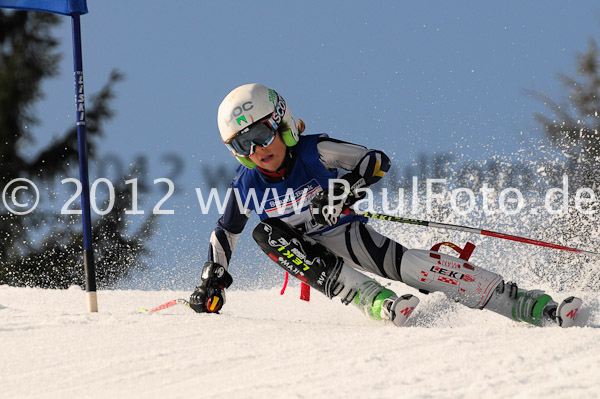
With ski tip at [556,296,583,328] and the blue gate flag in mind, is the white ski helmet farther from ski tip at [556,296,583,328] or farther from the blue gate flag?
ski tip at [556,296,583,328]

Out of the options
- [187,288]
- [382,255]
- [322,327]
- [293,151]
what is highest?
[293,151]

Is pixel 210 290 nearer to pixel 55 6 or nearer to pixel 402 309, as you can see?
pixel 402 309

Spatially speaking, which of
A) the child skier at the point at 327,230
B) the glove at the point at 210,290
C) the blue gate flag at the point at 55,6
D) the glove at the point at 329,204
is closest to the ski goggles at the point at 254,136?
the child skier at the point at 327,230

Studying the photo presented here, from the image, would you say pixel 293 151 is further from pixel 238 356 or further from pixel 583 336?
pixel 583 336

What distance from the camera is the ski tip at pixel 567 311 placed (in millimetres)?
3553

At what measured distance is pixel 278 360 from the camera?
2.58 metres

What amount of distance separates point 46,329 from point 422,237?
3.18 meters

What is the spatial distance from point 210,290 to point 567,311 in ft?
6.90

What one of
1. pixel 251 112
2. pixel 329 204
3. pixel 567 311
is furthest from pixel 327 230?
pixel 567 311

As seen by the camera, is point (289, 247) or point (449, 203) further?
point (449, 203)

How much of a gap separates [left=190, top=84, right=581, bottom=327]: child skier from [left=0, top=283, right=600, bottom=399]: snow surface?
14.5 inches

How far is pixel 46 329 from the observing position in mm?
3355

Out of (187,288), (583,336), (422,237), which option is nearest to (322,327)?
(583,336)

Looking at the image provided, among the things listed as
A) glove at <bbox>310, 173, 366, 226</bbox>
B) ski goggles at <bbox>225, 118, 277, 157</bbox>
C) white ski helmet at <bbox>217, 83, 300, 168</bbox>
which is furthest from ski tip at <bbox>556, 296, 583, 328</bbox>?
ski goggles at <bbox>225, 118, 277, 157</bbox>
